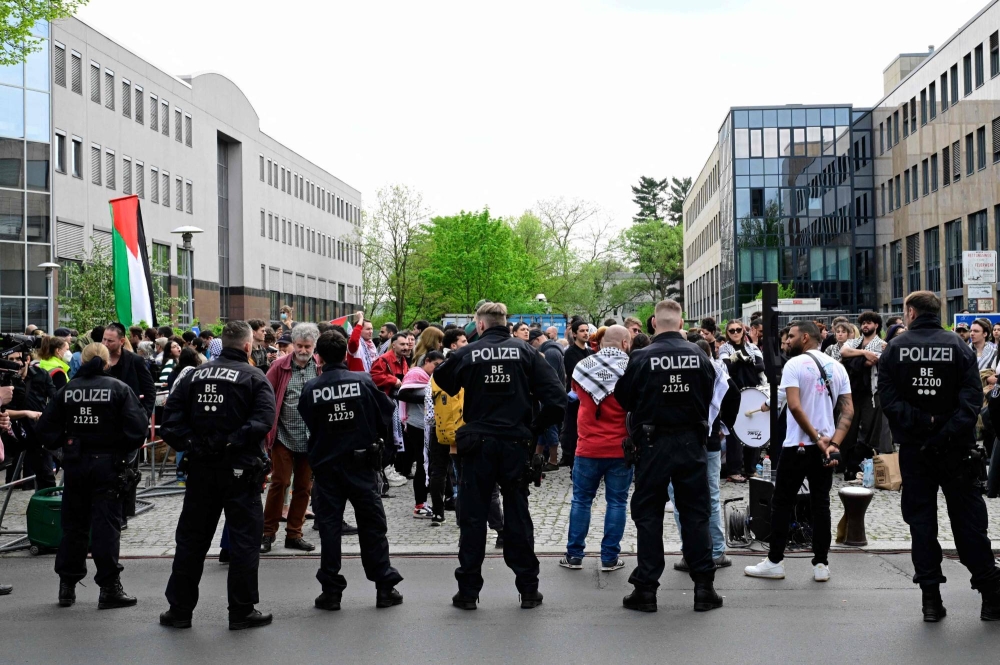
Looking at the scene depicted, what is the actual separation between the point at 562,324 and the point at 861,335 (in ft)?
112

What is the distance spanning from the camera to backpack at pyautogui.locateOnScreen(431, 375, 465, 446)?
31.6 feet

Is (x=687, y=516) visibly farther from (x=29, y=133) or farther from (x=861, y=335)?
(x=29, y=133)

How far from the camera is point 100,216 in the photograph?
44469 mm

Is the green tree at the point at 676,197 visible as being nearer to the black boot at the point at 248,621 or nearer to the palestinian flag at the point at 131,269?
the palestinian flag at the point at 131,269

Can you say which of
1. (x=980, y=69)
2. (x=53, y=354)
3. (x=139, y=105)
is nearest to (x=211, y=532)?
(x=53, y=354)

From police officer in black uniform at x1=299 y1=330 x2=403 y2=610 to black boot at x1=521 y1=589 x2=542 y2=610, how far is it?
88 centimetres

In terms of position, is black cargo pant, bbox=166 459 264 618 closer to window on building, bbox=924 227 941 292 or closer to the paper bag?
the paper bag

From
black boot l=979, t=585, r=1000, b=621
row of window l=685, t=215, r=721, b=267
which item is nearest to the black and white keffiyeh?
black boot l=979, t=585, r=1000, b=621

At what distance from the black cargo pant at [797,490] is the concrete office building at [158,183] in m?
29.7

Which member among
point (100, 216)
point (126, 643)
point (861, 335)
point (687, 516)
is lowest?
point (126, 643)

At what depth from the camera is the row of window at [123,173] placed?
41688mm

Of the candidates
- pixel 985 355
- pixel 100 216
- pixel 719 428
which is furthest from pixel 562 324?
pixel 719 428

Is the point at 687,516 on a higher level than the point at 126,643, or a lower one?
higher

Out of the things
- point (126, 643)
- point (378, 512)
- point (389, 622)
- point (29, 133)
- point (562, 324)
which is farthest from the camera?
point (562, 324)
